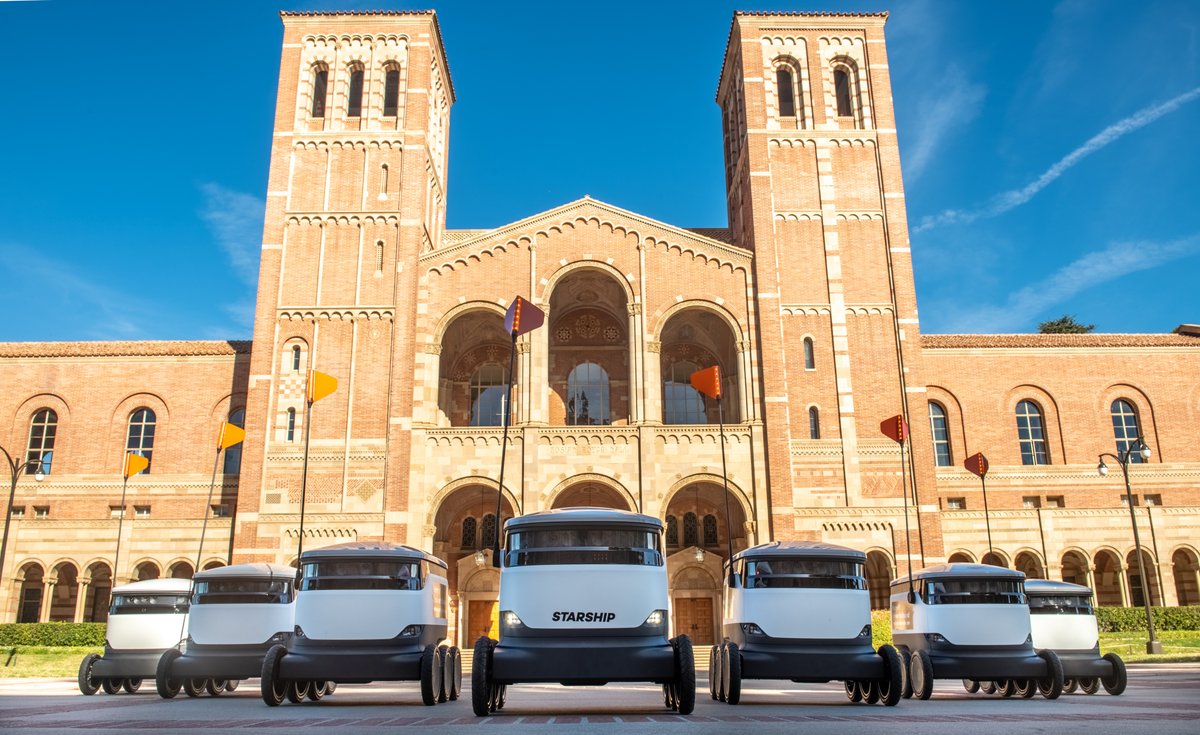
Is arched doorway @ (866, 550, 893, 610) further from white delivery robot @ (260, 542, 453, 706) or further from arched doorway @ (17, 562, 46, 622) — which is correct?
arched doorway @ (17, 562, 46, 622)

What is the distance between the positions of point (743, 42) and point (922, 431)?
17.2 metres

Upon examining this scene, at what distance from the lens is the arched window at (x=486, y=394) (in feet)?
117

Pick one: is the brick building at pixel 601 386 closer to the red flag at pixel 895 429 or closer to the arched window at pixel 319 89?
the arched window at pixel 319 89

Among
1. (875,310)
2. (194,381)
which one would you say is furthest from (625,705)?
(194,381)

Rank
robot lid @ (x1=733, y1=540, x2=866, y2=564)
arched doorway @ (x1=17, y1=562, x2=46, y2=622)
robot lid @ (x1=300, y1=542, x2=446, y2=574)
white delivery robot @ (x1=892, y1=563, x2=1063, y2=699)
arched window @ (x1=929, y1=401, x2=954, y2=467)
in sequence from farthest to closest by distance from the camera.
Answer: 1. arched window @ (x1=929, y1=401, x2=954, y2=467)
2. arched doorway @ (x1=17, y1=562, x2=46, y2=622)
3. white delivery robot @ (x1=892, y1=563, x2=1063, y2=699)
4. robot lid @ (x1=733, y1=540, x2=866, y2=564)
5. robot lid @ (x1=300, y1=542, x2=446, y2=574)

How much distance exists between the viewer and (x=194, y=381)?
37.1 m

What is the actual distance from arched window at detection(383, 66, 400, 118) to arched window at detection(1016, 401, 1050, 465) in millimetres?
28466

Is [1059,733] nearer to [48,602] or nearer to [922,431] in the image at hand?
[922,431]

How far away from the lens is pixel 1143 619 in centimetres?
3144

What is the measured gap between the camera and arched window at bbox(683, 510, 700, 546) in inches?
1336

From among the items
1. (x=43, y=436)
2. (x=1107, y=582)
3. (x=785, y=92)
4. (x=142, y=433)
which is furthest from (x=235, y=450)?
(x=1107, y=582)

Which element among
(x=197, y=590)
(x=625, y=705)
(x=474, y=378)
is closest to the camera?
(x=625, y=705)

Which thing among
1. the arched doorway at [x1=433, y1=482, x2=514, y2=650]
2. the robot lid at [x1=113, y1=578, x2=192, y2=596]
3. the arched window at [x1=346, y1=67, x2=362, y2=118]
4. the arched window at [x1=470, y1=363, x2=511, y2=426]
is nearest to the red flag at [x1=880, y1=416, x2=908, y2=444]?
the arched doorway at [x1=433, y1=482, x2=514, y2=650]

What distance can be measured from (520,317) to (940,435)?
2353 cm
